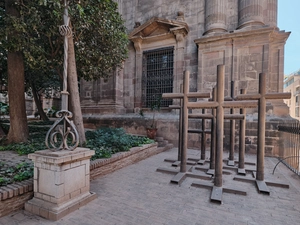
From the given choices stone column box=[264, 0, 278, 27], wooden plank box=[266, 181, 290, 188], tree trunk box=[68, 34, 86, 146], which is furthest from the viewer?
stone column box=[264, 0, 278, 27]

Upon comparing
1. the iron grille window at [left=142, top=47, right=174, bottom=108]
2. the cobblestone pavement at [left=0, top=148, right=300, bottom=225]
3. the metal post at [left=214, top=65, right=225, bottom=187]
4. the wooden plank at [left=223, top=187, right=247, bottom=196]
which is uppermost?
the iron grille window at [left=142, top=47, right=174, bottom=108]

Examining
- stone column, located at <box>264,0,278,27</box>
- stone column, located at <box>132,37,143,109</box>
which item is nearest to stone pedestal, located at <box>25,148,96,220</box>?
stone column, located at <box>132,37,143,109</box>

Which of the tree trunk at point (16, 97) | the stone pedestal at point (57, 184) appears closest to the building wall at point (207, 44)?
the tree trunk at point (16, 97)

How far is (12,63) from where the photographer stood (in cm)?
584

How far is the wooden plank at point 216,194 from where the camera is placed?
10.0 ft

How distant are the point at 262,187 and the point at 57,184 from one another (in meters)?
3.74

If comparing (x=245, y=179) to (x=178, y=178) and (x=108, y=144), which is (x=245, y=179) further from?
(x=108, y=144)

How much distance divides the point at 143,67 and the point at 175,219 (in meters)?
8.98

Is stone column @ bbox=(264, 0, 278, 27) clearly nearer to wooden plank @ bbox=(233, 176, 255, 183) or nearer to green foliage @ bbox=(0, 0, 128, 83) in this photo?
green foliage @ bbox=(0, 0, 128, 83)

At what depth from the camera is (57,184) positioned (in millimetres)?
2596

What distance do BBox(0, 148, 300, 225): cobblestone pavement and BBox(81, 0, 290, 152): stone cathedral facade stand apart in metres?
4.97

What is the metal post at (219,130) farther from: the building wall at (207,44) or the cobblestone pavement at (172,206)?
the building wall at (207,44)

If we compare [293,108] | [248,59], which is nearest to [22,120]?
[248,59]

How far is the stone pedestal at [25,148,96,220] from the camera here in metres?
2.59
